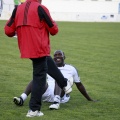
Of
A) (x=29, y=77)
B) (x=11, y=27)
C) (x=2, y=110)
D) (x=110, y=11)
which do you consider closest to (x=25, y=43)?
(x=11, y=27)

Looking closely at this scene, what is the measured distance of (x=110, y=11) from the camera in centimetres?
5750

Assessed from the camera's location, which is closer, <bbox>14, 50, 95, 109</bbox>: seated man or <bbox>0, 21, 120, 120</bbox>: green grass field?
<bbox>0, 21, 120, 120</bbox>: green grass field

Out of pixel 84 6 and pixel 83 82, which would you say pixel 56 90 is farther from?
pixel 84 6

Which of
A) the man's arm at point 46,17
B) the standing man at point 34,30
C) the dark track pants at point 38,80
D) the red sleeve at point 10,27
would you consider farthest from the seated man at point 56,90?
the man's arm at point 46,17

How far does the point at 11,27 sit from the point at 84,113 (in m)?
1.62

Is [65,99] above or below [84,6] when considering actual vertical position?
above

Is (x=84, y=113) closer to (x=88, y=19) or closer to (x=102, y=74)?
(x=102, y=74)

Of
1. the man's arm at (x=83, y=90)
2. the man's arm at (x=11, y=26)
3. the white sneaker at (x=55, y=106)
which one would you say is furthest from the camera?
the man's arm at (x=83, y=90)

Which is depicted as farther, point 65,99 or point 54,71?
point 65,99

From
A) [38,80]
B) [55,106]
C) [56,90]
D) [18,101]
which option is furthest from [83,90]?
[38,80]

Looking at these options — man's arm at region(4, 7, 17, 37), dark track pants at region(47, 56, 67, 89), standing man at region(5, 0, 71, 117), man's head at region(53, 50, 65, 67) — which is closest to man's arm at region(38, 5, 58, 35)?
standing man at region(5, 0, 71, 117)

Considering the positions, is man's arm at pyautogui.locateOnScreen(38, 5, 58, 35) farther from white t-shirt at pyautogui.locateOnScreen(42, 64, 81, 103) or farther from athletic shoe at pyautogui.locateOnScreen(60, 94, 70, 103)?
athletic shoe at pyautogui.locateOnScreen(60, 94, 70, 103)

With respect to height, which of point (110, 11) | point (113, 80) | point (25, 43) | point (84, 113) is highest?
point (25, 43)

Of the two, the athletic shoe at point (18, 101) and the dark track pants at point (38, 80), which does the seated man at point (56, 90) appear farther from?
the dark track pants at point (38, 80)
